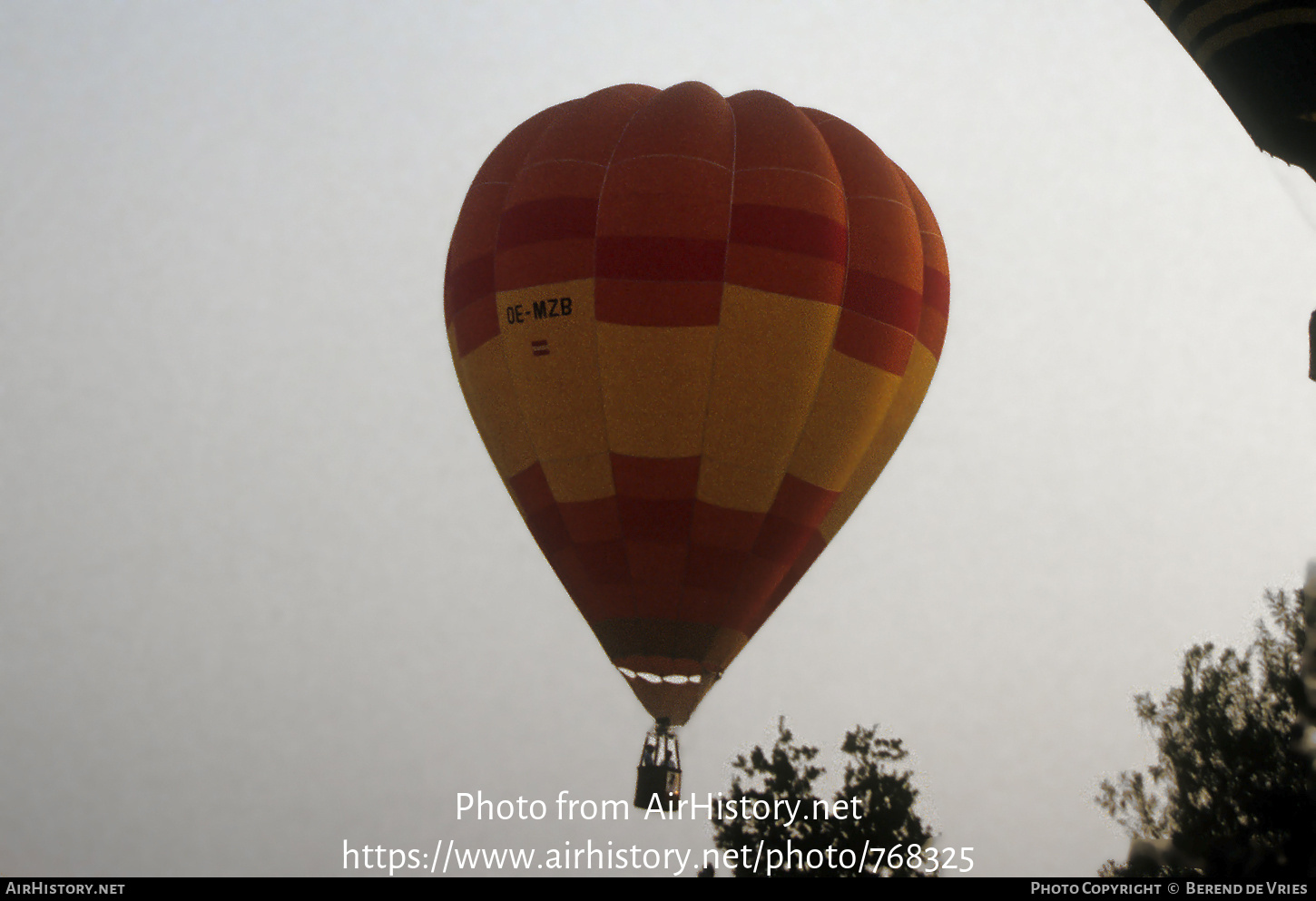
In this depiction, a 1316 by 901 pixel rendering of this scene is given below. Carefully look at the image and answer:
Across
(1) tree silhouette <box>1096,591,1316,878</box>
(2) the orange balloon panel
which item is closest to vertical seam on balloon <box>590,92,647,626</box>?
(2) the orange balloon panel

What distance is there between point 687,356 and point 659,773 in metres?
4.72

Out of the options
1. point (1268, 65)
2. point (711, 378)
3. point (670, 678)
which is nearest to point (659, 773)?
point (670, 678)

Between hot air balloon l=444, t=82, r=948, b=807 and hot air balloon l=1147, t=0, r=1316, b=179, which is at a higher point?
hot air balloon l=444, t=82, r=948, b=807

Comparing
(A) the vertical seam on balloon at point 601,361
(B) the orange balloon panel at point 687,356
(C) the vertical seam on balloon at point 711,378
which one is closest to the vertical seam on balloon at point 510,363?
(B) the orange balloon panel at point 687,356

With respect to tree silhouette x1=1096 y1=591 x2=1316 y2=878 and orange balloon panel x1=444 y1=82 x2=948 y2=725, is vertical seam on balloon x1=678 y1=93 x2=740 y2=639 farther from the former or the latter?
tree silhouette x1=1096 y1=591 x2=1316 y2=878

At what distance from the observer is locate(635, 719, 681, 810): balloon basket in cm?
1380

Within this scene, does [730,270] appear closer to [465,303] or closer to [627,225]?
[627,225]

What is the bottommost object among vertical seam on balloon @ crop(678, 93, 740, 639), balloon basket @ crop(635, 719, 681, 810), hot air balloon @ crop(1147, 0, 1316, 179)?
balloon basket @ crop(635, 719, 681, 810)

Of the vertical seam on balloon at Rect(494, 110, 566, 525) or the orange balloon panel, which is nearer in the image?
the orange balloon panel

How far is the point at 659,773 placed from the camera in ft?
46.1

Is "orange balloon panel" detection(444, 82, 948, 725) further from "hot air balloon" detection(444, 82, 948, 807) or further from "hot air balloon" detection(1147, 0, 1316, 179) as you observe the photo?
"hot air balloon" detection(1147, 0, 1316, 179)

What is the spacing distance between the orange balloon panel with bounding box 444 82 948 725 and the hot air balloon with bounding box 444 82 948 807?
2 cm

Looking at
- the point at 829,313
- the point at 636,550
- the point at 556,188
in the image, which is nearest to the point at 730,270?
the point at 829,313

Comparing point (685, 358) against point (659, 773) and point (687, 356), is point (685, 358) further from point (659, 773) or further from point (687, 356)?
point (659, 773)
